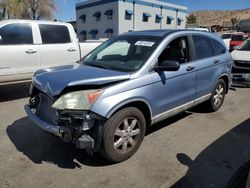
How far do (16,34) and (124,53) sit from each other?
334 centimetres

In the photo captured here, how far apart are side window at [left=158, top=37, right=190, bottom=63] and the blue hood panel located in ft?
3.87

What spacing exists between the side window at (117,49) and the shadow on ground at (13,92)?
131 inches

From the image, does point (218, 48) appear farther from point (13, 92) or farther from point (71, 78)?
point (13, 92)

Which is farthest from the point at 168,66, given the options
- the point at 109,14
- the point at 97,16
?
the point at 97,16

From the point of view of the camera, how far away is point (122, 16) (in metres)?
30.7

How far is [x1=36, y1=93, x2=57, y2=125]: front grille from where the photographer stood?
131 inches

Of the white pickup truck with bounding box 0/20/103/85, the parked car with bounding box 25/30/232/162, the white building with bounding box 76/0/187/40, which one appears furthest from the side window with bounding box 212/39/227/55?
the white building with bounding box 76/0/187/40

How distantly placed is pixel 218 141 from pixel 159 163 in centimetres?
129

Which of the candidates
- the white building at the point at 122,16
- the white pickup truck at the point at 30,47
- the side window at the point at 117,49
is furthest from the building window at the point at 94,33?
the side window at the point at 117,49

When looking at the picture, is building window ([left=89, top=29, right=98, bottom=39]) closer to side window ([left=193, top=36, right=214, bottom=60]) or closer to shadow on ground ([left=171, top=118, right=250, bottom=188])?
side window ([left=193, top=36, right=214, bottom=60])

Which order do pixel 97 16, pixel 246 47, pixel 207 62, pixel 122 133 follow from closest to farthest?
pixel 122 133, pixel 207 62, pixel 246 47, pixel 97 16

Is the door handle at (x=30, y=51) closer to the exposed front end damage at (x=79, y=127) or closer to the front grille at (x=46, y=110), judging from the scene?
the front grille at (x=46, y=110)

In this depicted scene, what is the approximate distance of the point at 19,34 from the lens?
Answer: 6234 mm

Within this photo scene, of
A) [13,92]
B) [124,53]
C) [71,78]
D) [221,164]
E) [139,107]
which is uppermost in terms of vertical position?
[124,53]
